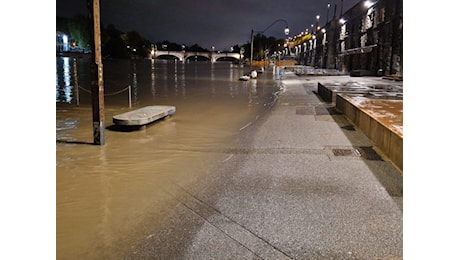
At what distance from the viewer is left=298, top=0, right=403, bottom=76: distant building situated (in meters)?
32.5

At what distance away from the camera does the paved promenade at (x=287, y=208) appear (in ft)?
12.8

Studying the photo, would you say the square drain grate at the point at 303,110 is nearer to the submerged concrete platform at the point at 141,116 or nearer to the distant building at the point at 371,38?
the submerged concrete platform at the point at 141,116

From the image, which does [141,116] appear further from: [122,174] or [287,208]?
[287,208]

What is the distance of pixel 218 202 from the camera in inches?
205

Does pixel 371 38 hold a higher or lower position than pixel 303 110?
higher

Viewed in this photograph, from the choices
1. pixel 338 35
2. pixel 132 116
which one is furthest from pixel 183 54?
pixel 132 116

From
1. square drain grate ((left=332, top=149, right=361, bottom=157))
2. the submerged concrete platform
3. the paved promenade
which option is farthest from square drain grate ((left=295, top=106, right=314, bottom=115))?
square drain grate ((left=332, top=149, right=361, bottom=157))

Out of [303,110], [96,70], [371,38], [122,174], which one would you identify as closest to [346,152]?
[122,174]

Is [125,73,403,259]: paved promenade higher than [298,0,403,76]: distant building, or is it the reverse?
[298,0,403,76]: distant building

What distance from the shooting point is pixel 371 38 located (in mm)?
40344

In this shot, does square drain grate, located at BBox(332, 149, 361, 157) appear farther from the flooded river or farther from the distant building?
the distant building

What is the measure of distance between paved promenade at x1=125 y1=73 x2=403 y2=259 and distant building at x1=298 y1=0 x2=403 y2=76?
27614 millimetres

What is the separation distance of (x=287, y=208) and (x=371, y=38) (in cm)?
4017
